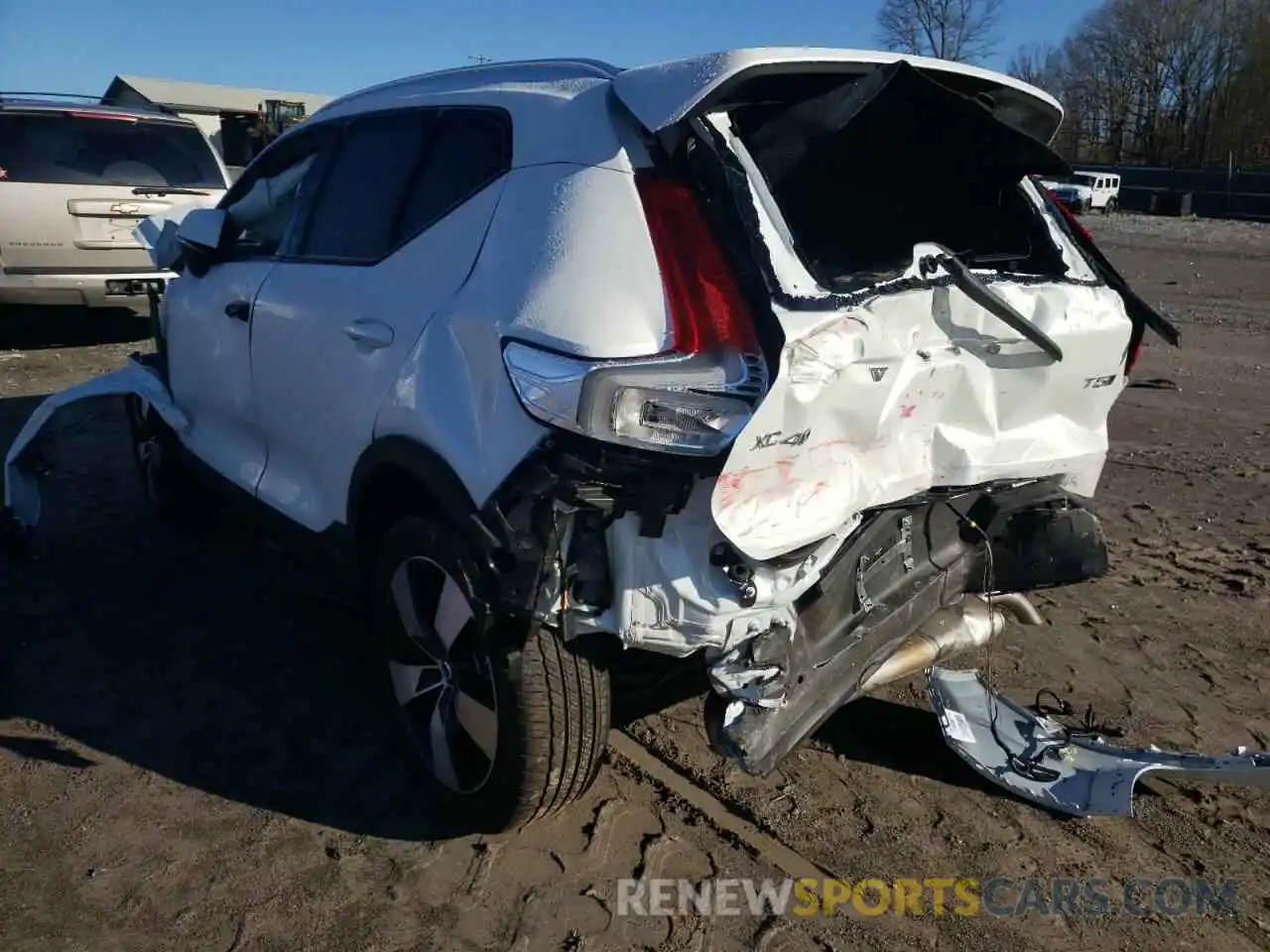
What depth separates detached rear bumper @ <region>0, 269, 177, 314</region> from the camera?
29.2 feet

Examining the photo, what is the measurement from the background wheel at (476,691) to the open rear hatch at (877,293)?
2.05 feet

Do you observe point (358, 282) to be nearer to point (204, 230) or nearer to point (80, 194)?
point (204, 230)

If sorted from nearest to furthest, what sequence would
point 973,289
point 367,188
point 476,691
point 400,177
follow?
1. point 973,289
2. point 476,691
3. point 400,177
4. point 367,188

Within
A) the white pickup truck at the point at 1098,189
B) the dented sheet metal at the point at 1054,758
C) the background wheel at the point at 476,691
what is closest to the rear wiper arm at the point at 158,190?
the background wheel at the point at 476,691

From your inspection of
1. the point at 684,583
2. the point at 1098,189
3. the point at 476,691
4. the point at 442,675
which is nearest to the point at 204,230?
the point at 442,675

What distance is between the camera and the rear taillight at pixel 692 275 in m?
2.51

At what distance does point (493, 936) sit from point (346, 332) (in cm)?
171

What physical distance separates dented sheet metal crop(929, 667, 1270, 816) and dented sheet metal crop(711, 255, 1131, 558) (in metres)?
0.76

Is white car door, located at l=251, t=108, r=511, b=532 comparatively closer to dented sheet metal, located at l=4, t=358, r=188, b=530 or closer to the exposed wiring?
dented sheet metal, located at l=4, t=358, r=188, b=530

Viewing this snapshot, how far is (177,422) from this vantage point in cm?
475

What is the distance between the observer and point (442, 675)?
10.3 feet

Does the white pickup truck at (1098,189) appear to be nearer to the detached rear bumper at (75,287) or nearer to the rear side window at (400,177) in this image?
the detached rear bumper at (75,287)

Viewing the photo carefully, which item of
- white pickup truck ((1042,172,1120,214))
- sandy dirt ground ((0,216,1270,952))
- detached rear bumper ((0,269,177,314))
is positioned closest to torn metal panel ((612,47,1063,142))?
sandy dirt ground ((0,216,1270,952))

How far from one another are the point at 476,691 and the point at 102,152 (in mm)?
7997
